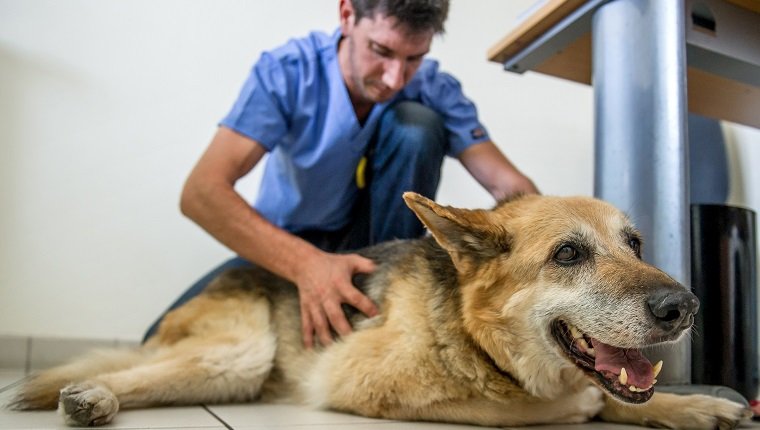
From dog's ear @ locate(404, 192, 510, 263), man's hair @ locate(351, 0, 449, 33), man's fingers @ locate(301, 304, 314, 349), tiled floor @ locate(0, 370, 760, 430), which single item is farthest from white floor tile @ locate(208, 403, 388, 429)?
man's hair @ locate(351, 0, 449, 33)

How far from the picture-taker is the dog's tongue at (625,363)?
1.16 meters

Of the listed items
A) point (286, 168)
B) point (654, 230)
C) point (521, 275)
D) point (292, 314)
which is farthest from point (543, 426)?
point (286, 168)

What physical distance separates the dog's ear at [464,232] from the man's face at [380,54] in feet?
2.36

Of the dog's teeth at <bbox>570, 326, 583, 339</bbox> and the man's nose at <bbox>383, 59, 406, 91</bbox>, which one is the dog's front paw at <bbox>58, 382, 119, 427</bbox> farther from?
the man's nose at <bbox>383, 59, 406, 91</bbox>

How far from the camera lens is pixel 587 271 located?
48.8 inches

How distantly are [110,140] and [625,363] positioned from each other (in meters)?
2.22

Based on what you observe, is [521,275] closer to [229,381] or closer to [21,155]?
[229,381]

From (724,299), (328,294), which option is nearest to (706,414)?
(724,299)

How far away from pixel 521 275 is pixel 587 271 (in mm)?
139

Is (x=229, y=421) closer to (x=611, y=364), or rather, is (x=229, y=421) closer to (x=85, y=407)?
(x=85, y=407)

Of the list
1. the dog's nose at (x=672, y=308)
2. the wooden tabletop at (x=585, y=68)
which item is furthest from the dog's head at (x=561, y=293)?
the wooden tabletop at (x=585, y=68)

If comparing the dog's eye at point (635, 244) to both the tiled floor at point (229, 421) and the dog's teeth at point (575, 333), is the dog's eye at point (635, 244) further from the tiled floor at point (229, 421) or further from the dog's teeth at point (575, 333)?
the tiled floor at point (229, 421)

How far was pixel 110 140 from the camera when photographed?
8.38ft

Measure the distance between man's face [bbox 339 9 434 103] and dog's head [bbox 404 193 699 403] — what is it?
0.69 m
